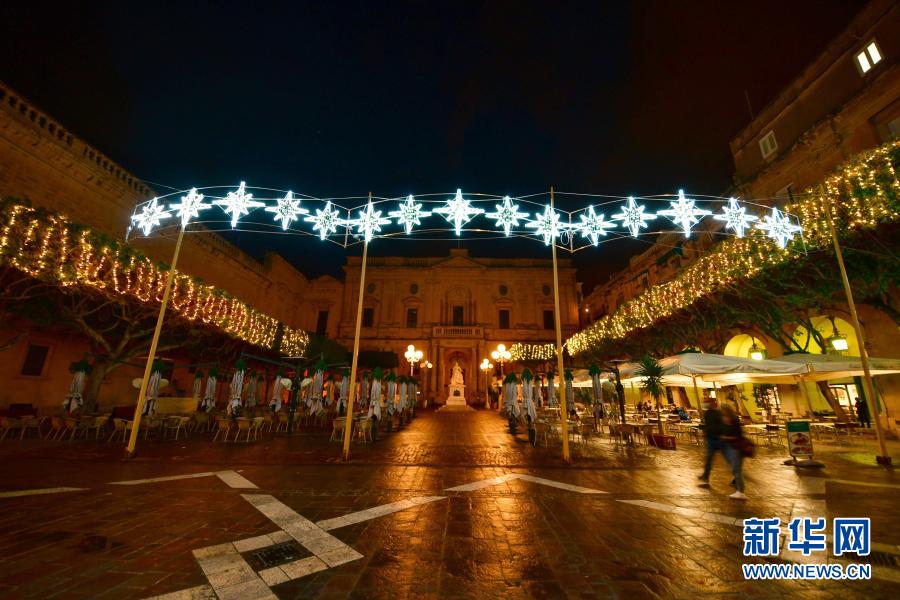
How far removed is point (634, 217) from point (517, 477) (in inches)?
255

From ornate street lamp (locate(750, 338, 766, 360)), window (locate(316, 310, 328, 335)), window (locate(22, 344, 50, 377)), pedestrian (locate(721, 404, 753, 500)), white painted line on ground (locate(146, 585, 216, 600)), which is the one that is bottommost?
white painted line on ground (locate(146, 585, 216, 600))

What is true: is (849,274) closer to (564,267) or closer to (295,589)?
(295,589)

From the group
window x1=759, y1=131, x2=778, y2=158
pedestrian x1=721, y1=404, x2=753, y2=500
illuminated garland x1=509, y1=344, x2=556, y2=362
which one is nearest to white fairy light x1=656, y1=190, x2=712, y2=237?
pedestrian x1=721, y1=404, x2=753, y2=500

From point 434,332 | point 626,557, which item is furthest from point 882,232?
point 434,332

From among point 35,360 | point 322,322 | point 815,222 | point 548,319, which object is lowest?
point 35,360

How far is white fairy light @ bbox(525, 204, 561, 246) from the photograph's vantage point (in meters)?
8.69

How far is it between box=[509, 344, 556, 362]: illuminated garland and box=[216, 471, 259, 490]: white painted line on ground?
95.0ft

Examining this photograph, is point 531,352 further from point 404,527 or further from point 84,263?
point 404,527

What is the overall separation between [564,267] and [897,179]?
108 ft

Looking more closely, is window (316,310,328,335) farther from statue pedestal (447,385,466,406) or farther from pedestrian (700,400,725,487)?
pedestrian (700,400,725,487)

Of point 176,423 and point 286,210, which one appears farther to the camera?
point 176,423

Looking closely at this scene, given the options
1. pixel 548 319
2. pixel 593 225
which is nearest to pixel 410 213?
pixel 593 225

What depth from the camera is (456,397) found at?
95.0 ft

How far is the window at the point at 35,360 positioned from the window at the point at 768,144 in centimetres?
3703
